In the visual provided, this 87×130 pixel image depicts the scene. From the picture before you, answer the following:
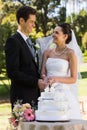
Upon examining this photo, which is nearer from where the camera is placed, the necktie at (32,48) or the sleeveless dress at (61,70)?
the necktie at (32,48)

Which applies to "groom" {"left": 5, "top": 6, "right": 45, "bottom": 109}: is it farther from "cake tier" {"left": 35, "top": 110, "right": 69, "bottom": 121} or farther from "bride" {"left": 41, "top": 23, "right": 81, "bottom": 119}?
"cake tier" {"left": 35, "top": 110, "right": 69, "bottom": 121}

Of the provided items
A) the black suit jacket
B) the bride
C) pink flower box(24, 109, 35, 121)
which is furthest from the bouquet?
the bride

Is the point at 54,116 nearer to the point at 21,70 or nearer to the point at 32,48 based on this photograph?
the point at 21,70

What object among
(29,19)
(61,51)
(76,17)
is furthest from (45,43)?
(76,17)

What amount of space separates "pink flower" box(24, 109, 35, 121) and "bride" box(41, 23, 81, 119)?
101 cm

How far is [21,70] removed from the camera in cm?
602

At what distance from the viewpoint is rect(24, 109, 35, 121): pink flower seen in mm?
5262

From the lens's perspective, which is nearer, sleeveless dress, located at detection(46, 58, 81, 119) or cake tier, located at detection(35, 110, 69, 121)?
cake tier, located at detection(35, 110, 69, 121)

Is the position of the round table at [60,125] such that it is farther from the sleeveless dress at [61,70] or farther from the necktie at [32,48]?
the sleeveless dress at [61,70]

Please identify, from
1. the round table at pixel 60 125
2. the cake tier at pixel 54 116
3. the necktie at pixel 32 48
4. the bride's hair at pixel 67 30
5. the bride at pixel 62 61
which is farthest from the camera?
the bride's hair at pixel 67 30

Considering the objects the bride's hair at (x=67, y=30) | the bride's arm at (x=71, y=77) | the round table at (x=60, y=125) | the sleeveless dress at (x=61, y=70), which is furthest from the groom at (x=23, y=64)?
the round table at (x=60, y=125)

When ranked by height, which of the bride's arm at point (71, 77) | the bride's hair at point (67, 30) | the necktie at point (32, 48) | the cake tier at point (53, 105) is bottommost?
the cake tier at point (53, 105)

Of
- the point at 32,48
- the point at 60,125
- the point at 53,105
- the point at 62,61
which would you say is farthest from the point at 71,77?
the point at 60,125

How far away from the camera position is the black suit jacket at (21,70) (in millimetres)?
5910
